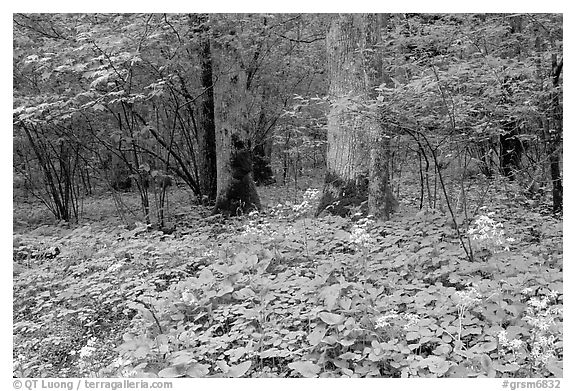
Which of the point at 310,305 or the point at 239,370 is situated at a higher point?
the point at 310,305

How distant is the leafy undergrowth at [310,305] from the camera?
2.42 meters

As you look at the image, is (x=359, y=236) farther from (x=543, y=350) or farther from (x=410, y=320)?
(x=543, y=350)

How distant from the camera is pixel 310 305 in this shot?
3016 millimetres

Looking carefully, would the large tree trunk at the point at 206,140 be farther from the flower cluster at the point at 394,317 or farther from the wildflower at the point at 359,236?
the flower cluster at the point at 394,317

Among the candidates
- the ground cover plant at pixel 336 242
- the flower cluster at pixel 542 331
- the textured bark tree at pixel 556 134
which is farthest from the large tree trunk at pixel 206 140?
the flower cluster at pixel 542 331

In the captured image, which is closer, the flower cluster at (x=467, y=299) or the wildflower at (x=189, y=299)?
the flower cluster at (x=467, y=299)

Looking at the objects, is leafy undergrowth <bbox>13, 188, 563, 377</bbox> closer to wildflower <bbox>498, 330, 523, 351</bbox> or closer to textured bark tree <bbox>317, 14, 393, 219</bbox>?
wildflower <bbox>498, 330, 523, 351</bbox>

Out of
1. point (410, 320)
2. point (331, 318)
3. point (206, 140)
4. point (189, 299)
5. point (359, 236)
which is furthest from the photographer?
point (206, 140)

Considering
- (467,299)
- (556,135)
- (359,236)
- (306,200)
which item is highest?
(556,135)

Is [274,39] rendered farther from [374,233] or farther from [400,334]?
[400,334]

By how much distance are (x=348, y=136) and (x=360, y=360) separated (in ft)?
10.6

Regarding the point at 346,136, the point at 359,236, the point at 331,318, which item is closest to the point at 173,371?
the point at 331,318

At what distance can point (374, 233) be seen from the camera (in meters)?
4.19
